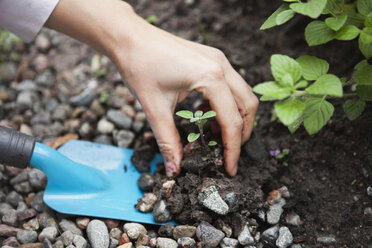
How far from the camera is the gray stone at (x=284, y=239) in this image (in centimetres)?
139

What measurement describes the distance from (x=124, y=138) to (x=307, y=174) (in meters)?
0.92

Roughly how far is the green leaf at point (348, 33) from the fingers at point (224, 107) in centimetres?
44

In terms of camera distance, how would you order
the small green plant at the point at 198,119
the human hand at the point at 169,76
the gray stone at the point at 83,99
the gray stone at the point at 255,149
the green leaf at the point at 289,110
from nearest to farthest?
the green leaf at the point at 289,110
the small green plant at the point at 198,119
the human hand at the point at 169,76
the gray stone at the point at 255,149
the gray stone at the point at 83,99

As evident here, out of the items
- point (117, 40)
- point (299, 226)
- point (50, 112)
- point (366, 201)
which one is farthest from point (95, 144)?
point (366, 201)

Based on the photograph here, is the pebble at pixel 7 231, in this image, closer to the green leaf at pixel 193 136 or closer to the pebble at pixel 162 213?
the pebble at pixel 162 213

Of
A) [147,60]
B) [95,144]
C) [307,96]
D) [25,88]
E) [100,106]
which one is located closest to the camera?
[307,96]

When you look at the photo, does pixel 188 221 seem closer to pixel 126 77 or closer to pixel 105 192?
pixel 105 192

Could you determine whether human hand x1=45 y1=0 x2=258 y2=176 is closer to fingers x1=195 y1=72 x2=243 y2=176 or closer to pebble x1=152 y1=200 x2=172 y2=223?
fingers x1=195 y1=72 x2=243 y2=176

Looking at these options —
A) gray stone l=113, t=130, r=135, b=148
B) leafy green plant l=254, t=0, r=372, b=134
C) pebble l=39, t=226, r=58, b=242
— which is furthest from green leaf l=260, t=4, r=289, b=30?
pebble l=39, t=226, r=58, b=242

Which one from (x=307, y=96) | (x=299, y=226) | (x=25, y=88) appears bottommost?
(x=299, y=226)

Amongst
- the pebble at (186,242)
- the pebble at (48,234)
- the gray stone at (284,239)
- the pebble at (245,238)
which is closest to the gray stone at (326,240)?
the gray stone at (284,239)

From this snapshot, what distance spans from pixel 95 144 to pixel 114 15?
67cm

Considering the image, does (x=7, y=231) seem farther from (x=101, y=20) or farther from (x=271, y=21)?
(x=271, y=21)

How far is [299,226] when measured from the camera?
1457 mm
